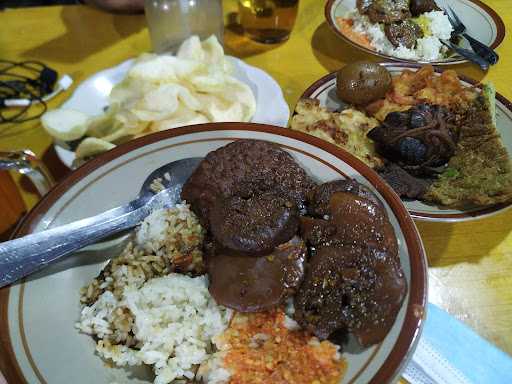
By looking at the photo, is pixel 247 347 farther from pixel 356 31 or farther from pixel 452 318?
pixel 356 31

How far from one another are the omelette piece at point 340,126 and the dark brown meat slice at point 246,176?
54 centimetres

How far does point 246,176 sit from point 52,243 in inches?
22.2

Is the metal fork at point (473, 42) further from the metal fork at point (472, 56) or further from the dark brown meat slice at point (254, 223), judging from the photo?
the dark brown meat slice at point (254, 223)

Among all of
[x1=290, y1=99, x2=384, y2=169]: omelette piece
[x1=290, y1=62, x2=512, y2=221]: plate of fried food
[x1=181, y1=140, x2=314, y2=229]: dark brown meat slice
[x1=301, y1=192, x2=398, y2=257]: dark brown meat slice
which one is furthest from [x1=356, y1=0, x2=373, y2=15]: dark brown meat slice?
[x1=301, y1=192, x2=398, y2=257]: dark brown meat slice

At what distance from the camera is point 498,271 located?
5.22 feet

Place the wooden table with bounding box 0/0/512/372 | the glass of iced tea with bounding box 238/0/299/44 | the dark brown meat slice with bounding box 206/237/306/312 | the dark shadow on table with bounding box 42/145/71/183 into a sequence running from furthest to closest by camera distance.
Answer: the glass of iced tea with bounding box 238/0/299/44, the dark shadow on table with bounding box 42/145/71/183, the wooden table with bounding box 0/0/512/372, the dark brown meat slice with bounding box 206/237/306/312

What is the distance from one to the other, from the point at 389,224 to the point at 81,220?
2.80 ft

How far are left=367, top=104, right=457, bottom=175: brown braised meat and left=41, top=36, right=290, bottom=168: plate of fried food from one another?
0.49m

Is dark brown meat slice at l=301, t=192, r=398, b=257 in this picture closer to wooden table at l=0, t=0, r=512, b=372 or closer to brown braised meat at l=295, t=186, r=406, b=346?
brown braised meat at l=295, t=186, r=406, b=346

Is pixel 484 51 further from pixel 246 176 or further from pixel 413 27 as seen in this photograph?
pixel 246 176

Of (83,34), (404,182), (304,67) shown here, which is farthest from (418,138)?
(83,34)

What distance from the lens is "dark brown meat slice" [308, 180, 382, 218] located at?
3.84 feet

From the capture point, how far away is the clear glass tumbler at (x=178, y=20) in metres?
2.54

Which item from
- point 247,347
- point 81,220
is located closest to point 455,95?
point 247,347
